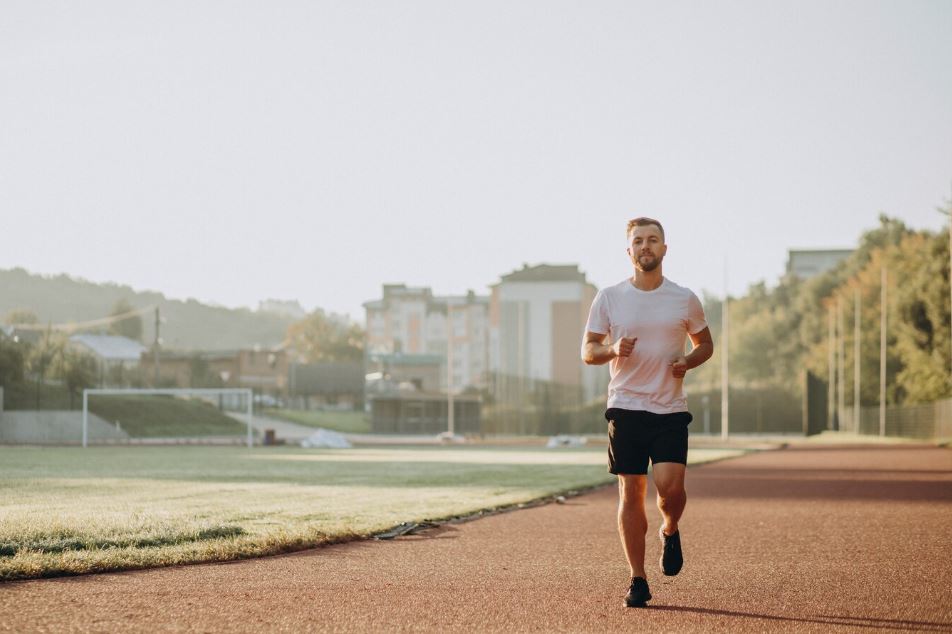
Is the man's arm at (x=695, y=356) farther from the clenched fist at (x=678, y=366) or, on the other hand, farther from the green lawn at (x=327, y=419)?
the green lawn at (x=327, y=419)

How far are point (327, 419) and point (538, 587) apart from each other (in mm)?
73218

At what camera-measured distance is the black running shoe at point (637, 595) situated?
6.14 meters

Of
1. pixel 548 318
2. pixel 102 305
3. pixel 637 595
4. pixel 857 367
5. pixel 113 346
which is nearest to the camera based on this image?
pixel 637 595

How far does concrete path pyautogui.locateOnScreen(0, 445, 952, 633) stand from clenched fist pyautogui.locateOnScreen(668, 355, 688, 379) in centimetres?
120

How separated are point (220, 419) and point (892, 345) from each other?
37369 mm

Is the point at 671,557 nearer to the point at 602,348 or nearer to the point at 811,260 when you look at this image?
the point at 602,348

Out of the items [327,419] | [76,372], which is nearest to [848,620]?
[76,372]

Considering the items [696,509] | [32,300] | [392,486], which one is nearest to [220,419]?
[32,300]

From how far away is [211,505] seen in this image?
12.8m

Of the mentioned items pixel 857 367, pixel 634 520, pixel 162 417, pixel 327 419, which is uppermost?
pixel 857 367

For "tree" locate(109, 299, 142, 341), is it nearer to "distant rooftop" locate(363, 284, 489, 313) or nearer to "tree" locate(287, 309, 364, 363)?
"tree" locate(287, 309, 364, 363)

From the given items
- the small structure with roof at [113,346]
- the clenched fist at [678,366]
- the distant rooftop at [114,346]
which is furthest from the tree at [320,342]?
the clenched fist at [678,366]

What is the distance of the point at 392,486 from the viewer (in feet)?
57.6

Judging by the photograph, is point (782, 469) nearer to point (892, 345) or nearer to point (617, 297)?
point (617, 297)
